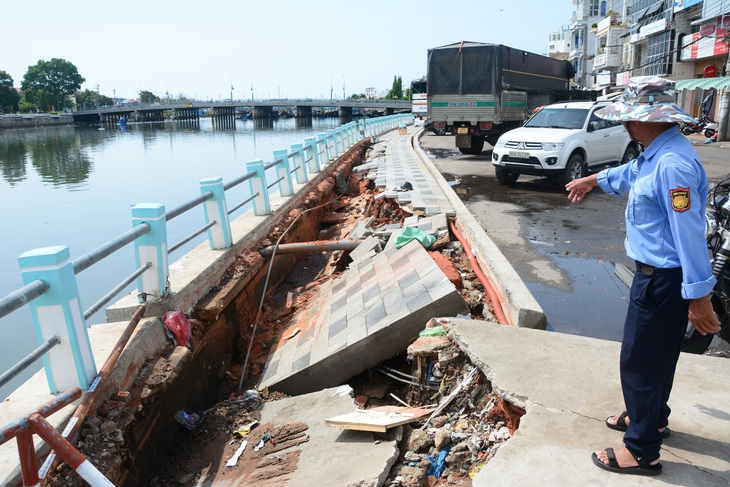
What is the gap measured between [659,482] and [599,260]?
527cm

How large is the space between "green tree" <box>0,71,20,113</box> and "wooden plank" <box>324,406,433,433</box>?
120 meters

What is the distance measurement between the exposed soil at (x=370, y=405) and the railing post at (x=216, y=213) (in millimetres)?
414

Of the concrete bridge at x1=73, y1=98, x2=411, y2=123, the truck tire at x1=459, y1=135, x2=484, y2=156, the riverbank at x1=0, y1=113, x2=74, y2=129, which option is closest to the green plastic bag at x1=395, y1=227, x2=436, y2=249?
the truck tire at x1=459, y1=135, x2=484, y2=156

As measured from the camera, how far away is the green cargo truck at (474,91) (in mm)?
18438

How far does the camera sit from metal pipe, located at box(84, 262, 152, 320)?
4188 mm

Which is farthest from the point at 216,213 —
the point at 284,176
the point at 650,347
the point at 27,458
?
the point at 650,347

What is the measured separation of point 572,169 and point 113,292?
10751 mm

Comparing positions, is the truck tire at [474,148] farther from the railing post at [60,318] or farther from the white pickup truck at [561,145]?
the railing post at [60,318]

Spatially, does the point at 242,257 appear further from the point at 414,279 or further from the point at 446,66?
the point at 446,66

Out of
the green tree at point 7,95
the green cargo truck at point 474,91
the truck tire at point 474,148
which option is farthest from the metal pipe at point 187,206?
the green tree at point 7,95

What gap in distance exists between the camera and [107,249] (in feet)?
14.6

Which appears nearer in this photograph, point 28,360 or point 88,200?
point 28,360

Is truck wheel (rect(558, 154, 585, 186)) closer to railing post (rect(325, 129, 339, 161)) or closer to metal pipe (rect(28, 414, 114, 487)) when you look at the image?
railing post (rect(325, 129, 339, 161))

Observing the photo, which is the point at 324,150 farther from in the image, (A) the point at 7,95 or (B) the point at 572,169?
(A) the point at 7,95
